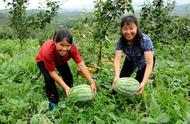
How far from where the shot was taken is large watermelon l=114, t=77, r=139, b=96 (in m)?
5.16

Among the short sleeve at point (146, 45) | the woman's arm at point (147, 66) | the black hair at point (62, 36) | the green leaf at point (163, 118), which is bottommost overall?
the green leaf at point (163, 118)

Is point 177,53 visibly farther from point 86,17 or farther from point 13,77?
point 13,77

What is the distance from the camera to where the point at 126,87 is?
5.16 m

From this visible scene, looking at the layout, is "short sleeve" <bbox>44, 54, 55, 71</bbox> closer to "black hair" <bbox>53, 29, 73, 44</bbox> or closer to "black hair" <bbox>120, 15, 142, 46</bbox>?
"black hair" <bbox>53, 29, 73, 44</bbox>

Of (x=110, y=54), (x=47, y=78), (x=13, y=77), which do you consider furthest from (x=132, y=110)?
(x=110, y=54)

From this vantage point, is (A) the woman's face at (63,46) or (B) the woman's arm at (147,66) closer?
(A) the woman's face at (63,46)

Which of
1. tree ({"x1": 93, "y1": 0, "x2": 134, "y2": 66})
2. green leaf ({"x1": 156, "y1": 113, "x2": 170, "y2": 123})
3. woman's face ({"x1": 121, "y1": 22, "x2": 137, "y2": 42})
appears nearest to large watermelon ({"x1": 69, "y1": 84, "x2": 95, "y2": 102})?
woman's face ({"x1": 121, "y1": 22, "x2": 137, "y2": 42})

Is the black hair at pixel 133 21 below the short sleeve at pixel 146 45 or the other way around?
the other way around

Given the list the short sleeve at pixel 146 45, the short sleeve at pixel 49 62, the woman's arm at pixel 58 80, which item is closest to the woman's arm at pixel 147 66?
the short sleeve at pixel 146 45

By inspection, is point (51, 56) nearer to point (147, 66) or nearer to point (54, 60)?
point (54, 60)

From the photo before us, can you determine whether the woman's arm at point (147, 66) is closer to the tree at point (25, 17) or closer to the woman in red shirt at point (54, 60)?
the woman in red shirt at point (54, 60)

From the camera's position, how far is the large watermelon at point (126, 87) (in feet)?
16.9

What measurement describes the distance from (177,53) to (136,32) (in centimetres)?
418

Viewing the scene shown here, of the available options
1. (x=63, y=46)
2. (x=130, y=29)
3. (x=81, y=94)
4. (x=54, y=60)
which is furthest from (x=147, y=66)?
(x=54, y=60)
